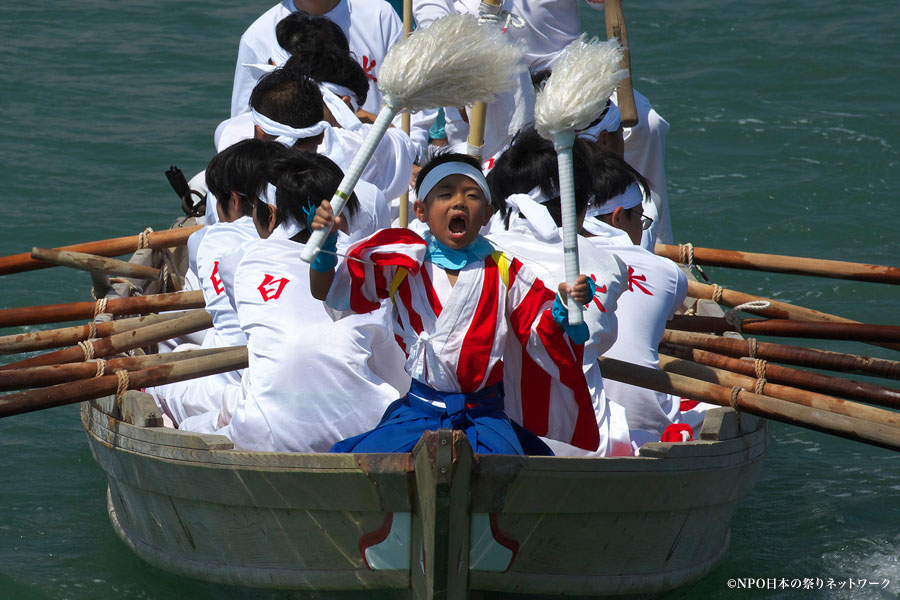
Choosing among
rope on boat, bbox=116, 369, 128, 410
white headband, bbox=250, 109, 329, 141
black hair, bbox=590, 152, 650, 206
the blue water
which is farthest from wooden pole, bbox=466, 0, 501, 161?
the blue water

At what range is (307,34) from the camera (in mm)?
5738

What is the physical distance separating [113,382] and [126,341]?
1.49ft

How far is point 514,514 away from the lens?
350 cm

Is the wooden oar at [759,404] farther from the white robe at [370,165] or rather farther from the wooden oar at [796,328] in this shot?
the white robe at [370,165]

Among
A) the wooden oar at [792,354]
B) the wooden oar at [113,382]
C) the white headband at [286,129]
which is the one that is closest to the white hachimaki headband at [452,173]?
the wooden oar at [113,382]

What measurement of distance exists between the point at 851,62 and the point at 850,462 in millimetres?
7612

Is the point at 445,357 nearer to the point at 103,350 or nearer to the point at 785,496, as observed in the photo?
the point at 103,350

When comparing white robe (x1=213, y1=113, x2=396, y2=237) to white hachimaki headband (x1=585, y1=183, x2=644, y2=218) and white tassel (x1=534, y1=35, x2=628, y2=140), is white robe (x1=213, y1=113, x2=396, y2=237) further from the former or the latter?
white tassel (x1=534, y1=35, x2=628, y2=140)

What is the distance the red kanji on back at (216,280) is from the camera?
14.6 feet

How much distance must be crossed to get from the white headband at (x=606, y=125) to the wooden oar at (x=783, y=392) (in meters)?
1.37

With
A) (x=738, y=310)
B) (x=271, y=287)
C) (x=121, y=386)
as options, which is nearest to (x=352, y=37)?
(x=738, y=310)

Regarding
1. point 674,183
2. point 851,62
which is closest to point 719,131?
point 674,183

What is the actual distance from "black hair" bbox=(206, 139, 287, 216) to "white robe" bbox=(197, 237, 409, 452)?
0.65 m

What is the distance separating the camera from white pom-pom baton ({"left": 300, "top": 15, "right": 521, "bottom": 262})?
3018 millimetres
